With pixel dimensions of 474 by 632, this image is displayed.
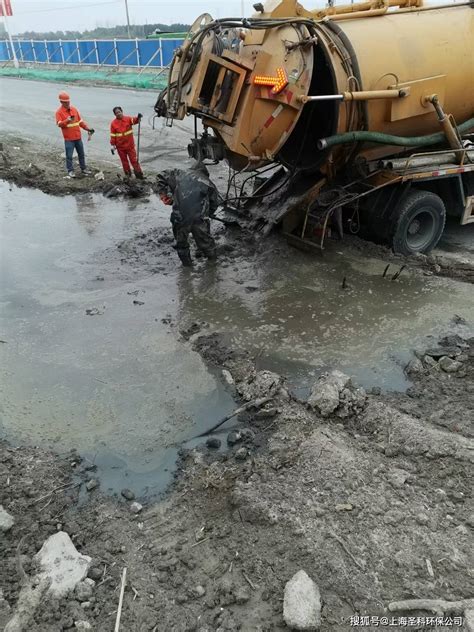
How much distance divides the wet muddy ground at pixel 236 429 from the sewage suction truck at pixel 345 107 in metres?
0.65

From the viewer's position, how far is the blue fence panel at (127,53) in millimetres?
28845

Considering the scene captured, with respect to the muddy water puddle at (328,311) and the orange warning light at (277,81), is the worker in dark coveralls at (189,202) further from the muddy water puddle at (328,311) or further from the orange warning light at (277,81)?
the orange warning light at (277,81)

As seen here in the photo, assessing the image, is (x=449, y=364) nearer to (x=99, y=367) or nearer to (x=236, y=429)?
(x=236, y=429)

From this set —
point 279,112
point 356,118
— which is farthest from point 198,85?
point 356,118

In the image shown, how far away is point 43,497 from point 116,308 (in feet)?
9.07

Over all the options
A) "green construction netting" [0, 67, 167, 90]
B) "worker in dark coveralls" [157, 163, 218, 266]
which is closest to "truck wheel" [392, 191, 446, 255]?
"worker in dark coveralls" [157, 163, 218, 266]

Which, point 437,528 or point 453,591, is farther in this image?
point 437,528

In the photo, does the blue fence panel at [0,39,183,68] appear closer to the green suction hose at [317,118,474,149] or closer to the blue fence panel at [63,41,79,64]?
the blue fence panel at [63,41,79,64]

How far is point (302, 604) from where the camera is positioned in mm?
2762

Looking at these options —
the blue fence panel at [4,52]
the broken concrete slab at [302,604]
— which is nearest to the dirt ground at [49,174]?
the broken concrete slab at [302,604]

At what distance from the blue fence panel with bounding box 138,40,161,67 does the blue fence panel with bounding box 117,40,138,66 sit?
2.40 feet

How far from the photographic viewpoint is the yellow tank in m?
5.70

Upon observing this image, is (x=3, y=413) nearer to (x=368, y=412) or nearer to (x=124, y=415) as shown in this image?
(x=124, y=415)

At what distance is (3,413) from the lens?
4504 millimetres
